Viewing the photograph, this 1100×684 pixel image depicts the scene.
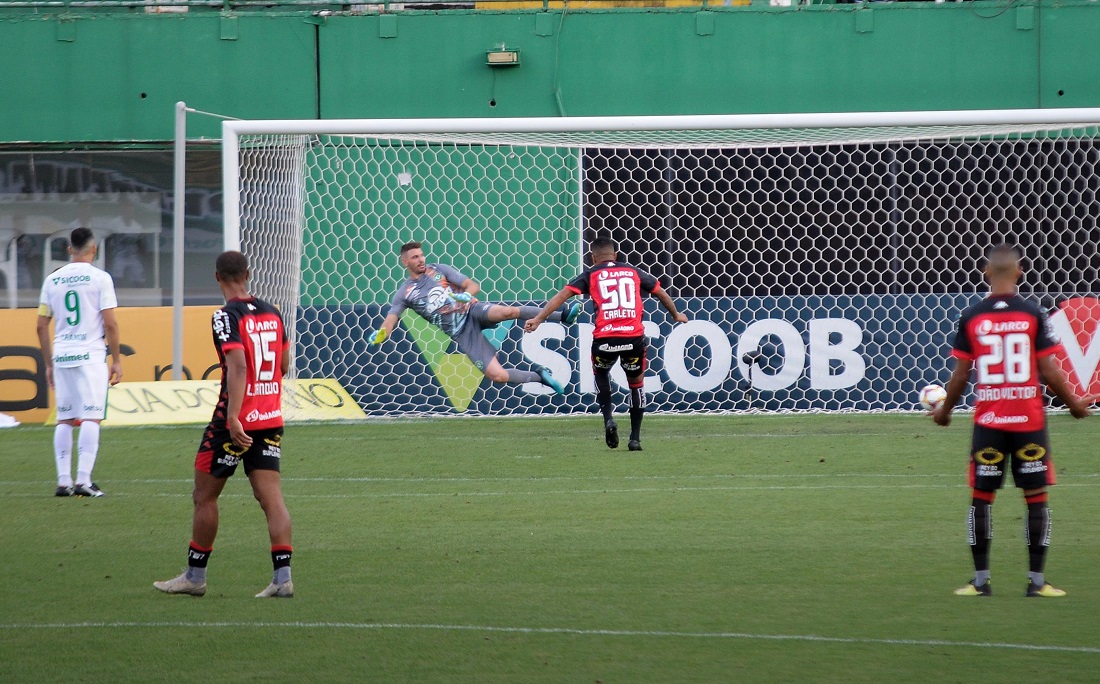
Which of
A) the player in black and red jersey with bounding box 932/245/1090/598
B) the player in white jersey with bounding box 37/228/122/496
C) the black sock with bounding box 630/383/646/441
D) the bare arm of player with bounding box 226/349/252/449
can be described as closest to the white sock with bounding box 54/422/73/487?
the player in white jersey with bounding box 37/228/122/496

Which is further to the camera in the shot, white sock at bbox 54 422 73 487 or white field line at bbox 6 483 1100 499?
white sock at bbox 54 422 73 487

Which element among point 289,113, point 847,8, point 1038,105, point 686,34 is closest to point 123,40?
point 289,113

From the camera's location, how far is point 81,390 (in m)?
9.02

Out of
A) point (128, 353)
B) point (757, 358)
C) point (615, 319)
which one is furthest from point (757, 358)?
point (128, 353)

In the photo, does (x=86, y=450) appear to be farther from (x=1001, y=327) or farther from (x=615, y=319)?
(x=1001, y=327)

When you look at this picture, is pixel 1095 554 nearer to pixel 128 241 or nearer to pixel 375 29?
pixel 375 29

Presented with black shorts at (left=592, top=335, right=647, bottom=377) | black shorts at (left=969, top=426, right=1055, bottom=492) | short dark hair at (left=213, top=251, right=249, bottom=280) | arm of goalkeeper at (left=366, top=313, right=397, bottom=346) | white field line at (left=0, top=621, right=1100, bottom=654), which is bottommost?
white field line at (left=0, top=621, right=1100, bottom=654)

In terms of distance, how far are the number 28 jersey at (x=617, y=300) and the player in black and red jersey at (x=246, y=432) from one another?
5.56m

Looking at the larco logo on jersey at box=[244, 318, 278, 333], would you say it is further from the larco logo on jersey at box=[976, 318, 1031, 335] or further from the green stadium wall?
the green stadium wall

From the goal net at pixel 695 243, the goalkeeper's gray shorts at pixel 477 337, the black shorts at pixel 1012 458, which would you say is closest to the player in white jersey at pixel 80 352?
the goalkeeper's gray shorts at pixel 477 337

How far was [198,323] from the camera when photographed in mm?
14750

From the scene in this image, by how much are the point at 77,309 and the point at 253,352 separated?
3915mm

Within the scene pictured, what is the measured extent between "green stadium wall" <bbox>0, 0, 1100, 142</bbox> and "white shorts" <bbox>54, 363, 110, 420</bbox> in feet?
26.6

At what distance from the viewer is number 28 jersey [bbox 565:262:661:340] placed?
11000 mm
